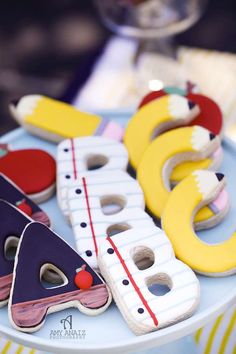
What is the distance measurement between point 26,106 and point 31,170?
12 cm

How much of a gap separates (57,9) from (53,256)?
1.17m

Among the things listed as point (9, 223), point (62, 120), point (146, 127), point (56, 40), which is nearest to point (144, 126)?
point (146, 127)

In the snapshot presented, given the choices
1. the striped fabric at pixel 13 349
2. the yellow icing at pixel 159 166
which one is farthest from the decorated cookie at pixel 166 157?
the striped fabric at pixel 13 349

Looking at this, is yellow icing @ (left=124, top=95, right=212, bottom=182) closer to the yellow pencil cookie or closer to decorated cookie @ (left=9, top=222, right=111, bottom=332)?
the yellow pencil cookie

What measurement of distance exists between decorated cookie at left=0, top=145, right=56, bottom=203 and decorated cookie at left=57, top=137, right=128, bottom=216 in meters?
0.02

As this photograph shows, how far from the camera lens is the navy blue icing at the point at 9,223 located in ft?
2.63

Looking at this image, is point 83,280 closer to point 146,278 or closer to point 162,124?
point 146,278

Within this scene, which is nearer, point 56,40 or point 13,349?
point 13,349


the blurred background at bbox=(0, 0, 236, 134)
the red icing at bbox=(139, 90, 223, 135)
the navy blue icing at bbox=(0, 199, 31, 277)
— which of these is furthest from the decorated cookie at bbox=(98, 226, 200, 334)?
the blurred background at bbox=(0, 0, 236, 134)

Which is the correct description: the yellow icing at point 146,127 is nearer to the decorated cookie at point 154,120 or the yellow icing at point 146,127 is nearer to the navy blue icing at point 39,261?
the decorated cookie at point 154,120

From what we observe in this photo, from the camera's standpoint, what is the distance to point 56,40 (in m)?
1.74

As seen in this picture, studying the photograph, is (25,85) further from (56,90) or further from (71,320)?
(71,320)

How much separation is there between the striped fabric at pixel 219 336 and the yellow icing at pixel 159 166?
158mm

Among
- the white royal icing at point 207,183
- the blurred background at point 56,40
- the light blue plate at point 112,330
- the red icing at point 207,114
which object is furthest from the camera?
the blurred background at point 56,40
